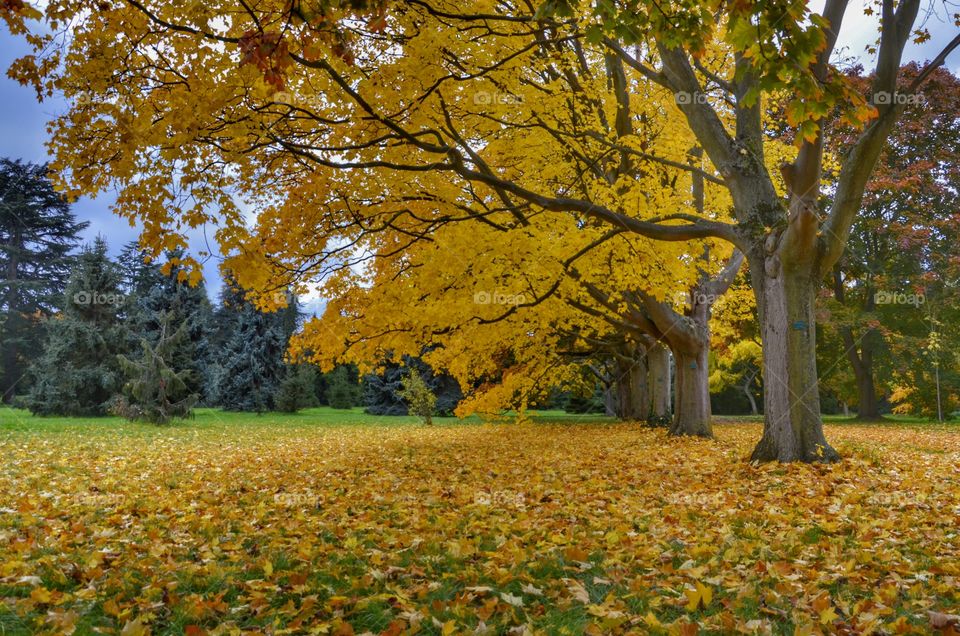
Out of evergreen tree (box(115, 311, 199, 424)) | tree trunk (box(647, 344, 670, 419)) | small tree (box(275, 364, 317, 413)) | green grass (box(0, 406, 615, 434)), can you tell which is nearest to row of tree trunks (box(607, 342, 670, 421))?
tree trunk (box(647, 344, 670, 419))

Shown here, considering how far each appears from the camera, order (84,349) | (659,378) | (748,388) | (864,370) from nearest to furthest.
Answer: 1. (659,378)
2. (864,370)
3. (84,349)
4. (748,388)

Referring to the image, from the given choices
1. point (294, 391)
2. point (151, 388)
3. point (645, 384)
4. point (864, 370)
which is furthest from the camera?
point (294, 391)

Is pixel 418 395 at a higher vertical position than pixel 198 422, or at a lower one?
higher

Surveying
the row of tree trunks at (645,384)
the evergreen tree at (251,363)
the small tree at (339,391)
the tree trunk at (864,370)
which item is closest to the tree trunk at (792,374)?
the row of tree trunks at (645,384)

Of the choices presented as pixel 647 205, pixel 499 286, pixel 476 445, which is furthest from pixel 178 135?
pixel 476 445

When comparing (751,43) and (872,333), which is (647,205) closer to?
(751,43)

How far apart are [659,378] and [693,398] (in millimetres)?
4072

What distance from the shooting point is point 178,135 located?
6172mm

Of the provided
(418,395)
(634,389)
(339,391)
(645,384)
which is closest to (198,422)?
(418,395)

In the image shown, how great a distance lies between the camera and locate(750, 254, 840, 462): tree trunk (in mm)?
8406

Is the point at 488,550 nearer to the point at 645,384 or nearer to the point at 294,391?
the point at 645,384

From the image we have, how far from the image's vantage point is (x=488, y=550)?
14.5 feet

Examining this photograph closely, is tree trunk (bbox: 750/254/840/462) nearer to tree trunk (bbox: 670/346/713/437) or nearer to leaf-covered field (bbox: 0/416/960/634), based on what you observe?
leaf-covered field (bbox: 0/416/960/634)

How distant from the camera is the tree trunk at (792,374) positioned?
27.6ft
